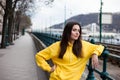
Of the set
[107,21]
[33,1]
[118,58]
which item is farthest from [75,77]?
[107,21]

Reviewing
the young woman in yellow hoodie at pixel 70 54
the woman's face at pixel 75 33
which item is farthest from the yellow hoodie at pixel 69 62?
the woman's face at pixel 75 33

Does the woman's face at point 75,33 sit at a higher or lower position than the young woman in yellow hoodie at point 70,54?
higher

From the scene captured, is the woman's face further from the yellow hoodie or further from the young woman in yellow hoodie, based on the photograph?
the yellow hoodie

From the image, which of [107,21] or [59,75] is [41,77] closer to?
[59,75]

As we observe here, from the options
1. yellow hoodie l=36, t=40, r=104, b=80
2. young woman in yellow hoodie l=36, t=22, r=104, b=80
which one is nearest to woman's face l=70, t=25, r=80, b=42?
young woman in yellow hoodie l=36, t=22, r=104, b=80

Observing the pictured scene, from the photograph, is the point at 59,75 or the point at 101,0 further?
the point at 101,0

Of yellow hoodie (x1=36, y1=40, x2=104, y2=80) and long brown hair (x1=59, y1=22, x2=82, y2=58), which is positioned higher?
long brown hair (x1=59, y1=22, x2=82, y2=58)

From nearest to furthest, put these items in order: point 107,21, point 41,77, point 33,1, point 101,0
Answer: point 41,77 < point 33,1 < point 101,0 < point 107,21

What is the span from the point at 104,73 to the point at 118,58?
0.62 m

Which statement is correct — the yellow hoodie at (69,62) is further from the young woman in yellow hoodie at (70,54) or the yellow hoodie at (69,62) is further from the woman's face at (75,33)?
the woman's face at (75,33)

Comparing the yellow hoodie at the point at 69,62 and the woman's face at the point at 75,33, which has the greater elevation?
the woman's face at the point at 75,33

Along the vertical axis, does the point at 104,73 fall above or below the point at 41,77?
above

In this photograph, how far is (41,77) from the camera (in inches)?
541

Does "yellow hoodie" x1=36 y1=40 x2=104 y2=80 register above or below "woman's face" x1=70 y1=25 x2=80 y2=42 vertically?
below
